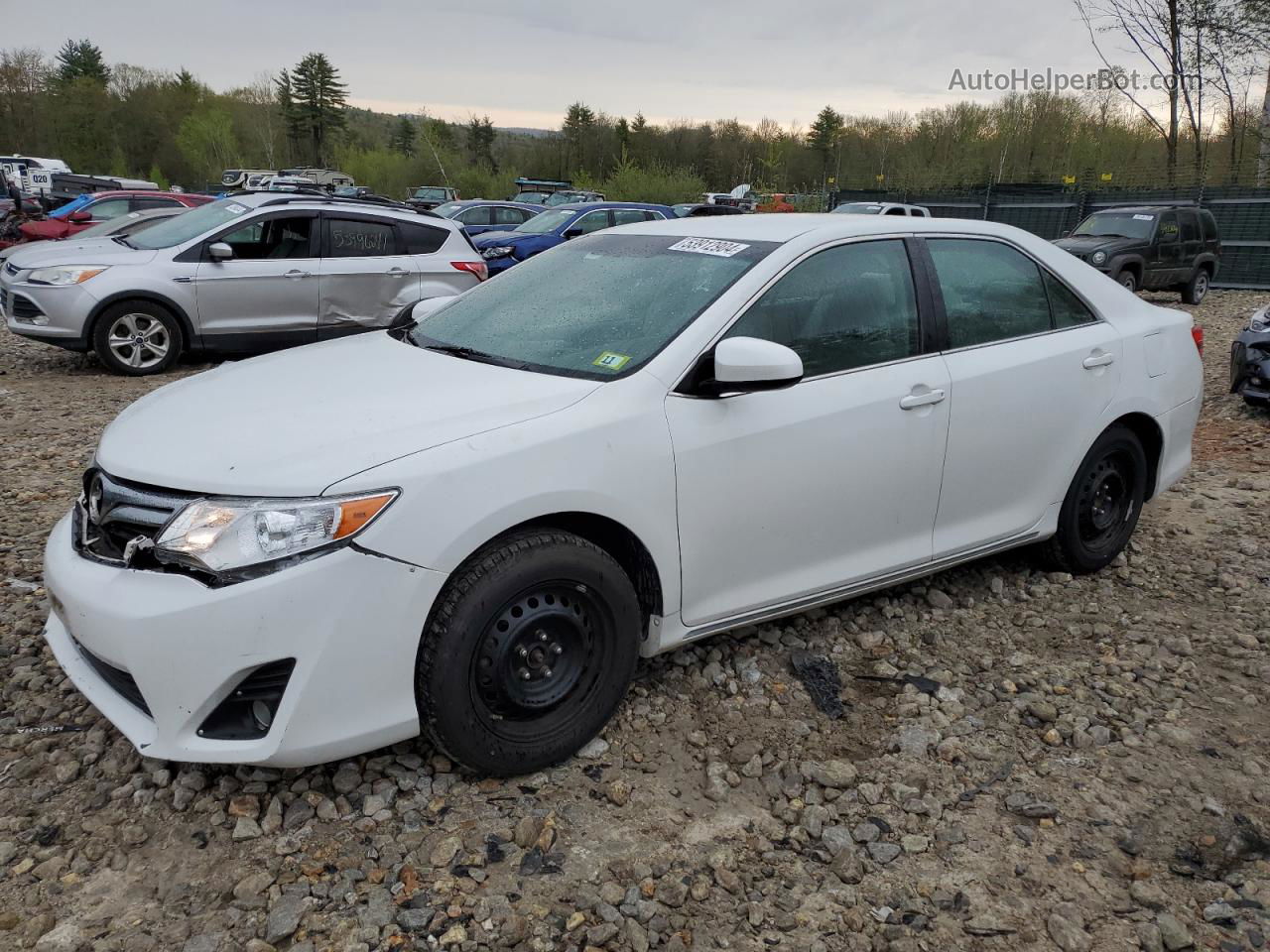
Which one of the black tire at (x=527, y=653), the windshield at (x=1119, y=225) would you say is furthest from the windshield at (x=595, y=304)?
the windshield at (x=1119, y=225)

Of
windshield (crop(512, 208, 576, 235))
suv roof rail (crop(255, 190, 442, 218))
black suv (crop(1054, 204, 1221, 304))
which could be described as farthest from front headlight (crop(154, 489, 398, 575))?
black suv (crop(1054, 204, 1221, 304))

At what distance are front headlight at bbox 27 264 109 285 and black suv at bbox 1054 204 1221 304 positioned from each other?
13.4m

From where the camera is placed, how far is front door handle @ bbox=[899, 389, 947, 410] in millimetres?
3361

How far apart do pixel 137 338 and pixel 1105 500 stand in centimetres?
814

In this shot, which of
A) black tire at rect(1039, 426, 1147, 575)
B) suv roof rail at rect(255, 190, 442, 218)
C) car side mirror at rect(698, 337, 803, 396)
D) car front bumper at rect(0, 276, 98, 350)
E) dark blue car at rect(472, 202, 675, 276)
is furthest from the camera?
dark blue car at rect(472, 202, 675, 276)

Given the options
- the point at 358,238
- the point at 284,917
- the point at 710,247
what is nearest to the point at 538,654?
the point at 284,917

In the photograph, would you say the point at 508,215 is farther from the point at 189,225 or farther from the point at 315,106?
the point at 315,106

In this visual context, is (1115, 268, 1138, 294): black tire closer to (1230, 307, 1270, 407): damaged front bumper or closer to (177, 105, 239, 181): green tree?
(1230, 307, 1270, 407): damaged front bumper

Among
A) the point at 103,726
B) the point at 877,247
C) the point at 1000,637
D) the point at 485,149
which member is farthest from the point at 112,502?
the point at 485,149

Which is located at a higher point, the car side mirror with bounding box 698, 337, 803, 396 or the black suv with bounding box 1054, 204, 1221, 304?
the black suv with bounding box 1054, 204, 1221, 304

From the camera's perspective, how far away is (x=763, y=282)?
3.15m

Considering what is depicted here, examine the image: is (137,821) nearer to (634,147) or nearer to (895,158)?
(895,158)

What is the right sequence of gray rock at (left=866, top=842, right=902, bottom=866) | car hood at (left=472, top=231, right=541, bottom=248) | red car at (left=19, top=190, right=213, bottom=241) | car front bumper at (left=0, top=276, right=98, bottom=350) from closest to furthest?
1. gray rock at (left=866, top=842, right=902, bottom=866)
2. car front bumper at (left=0, top=276, right=98, bottom=350)
3. car hood at (left=472, top=231, right=541, bottom=248)
4. red car at (left=19, top=190, right=213, bottom=241)

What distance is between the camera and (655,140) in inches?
2662
